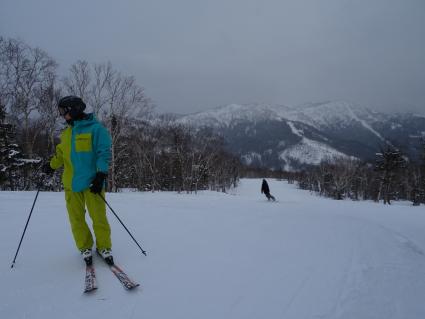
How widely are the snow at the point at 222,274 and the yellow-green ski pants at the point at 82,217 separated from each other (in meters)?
0.33

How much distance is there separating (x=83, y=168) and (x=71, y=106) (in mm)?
799

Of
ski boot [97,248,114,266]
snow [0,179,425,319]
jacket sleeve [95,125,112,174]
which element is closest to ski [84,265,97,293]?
snow [0,179,425,319]

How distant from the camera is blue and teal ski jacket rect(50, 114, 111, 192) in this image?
3.24 metres

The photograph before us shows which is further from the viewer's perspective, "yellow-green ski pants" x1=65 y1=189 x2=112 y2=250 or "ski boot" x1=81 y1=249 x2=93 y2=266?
"yellow-green ski pants" x1=65 y1=189 x2=112 y2=250

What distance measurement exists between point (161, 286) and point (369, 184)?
69.1 meters

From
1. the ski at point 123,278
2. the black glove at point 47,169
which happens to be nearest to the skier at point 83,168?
the ski at point 123,278

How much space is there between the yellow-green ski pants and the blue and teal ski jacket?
0.14 m

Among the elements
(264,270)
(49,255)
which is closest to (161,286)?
(264,270)

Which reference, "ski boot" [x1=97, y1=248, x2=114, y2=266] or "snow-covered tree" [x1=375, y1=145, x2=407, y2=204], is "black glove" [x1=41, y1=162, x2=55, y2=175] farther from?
"snow-covered tree" [x1=375, y1=145, x2=407, y2=204]

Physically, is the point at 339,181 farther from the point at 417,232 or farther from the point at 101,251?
the point at 101,251

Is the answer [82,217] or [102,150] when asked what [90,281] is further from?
[102,150]

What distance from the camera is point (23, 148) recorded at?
86.2 feet

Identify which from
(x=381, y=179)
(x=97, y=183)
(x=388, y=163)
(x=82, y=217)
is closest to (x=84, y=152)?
(x=97, y=183)

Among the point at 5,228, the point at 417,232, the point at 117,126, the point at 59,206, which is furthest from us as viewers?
the point at 117,126
